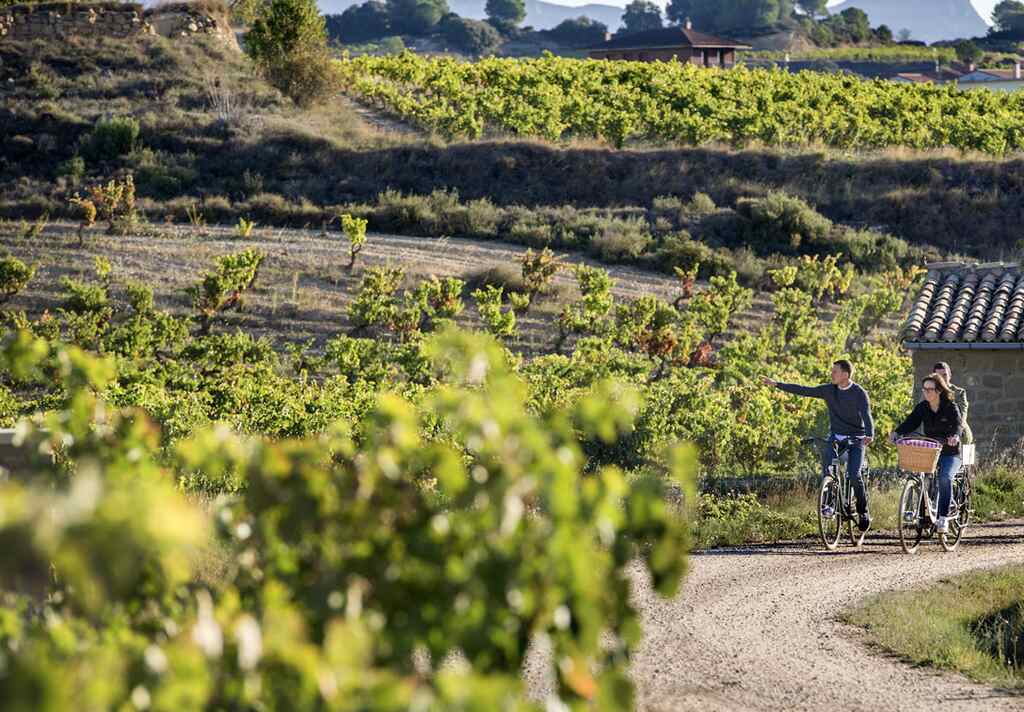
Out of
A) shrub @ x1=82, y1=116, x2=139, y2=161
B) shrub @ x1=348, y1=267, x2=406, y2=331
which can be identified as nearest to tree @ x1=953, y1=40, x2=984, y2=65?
shrub @ x1=82, y1=116, x2=139, y2=161

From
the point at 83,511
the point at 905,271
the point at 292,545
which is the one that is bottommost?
the point at 905,271

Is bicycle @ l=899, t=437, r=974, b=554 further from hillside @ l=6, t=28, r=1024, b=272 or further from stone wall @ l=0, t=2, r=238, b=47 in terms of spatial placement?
stone wall @ l=0, t=2, r=238, b=47

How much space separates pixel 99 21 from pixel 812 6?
446ft

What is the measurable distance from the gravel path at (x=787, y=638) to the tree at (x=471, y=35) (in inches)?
4465

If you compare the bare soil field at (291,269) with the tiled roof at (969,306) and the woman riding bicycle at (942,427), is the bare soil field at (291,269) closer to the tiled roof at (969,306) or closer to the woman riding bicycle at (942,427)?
the tiled roof at (969,306)

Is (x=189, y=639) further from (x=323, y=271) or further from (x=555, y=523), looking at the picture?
(x=323, y=271)

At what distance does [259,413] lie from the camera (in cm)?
1634

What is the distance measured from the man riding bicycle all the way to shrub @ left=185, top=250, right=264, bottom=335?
14230 mm

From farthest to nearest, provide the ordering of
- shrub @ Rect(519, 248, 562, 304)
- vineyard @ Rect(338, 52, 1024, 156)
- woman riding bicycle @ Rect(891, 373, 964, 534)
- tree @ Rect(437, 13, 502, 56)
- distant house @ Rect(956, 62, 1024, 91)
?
tree @ Rect(437, 13, 502, 56) → distant house @ Rect(956, 62, 1024, 91) → vineyard @ Rect(338, 52, 1024, 156) → shrub @ Rect(519, 248, 562, 304) → woman riding bicycle @ Rect(891, 373, 964, 534)

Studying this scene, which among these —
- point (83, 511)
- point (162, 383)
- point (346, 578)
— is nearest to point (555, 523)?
point (346, 578)

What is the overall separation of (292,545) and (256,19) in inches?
1677

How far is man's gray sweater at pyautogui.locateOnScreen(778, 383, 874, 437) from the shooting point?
42.0ft

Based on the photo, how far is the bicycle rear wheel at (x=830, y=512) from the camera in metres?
12.9

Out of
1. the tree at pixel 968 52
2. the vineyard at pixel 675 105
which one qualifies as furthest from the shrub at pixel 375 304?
the tree at pixel 968 52
